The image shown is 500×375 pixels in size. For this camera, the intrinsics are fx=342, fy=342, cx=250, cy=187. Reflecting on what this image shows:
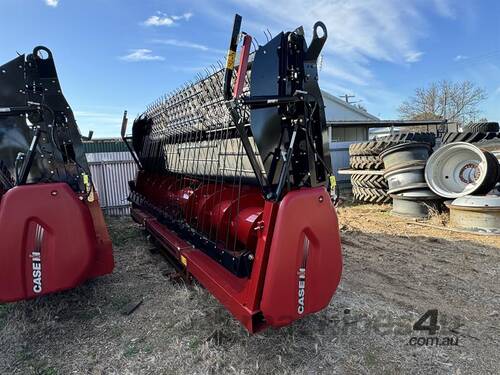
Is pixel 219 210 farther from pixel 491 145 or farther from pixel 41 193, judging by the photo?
pixel 491 145

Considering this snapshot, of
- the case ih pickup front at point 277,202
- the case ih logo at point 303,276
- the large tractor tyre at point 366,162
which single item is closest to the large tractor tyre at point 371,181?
the large tractor tyre at point 366,162

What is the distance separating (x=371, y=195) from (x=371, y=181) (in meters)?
0.33

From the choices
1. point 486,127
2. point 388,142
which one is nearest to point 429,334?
point 388,142

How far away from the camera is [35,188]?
8.20 ft

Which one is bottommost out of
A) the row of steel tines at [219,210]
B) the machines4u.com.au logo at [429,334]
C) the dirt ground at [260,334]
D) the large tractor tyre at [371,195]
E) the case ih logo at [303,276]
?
the machines4u.com.au logo at [429,334]

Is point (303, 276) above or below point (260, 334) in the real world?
above

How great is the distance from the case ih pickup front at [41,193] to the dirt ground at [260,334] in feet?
1.41

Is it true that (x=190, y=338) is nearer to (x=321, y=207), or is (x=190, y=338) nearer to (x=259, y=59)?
(x=321, y=207)

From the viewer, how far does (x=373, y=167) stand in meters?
7.97

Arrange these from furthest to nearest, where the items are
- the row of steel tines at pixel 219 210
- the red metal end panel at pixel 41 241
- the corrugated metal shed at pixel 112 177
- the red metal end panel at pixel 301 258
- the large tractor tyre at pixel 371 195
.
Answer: the large tractor tyre at pixel 371 195, the corrugated metal shed at pixel 112 177, the row of steel tines at pixel 219 210, the red metal end panel at pixel 41 241, the red metal end panel at pixel 301 258

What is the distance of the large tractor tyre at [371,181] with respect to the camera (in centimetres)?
760

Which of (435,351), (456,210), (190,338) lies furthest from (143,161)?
(456,210)

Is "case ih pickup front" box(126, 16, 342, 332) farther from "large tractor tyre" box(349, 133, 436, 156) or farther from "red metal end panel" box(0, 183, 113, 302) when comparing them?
"large tractor tyre" box(349, 133, 436, 156)

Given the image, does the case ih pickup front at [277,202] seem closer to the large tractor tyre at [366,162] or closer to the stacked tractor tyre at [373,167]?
the stacked tractor tyre at [373,167]
